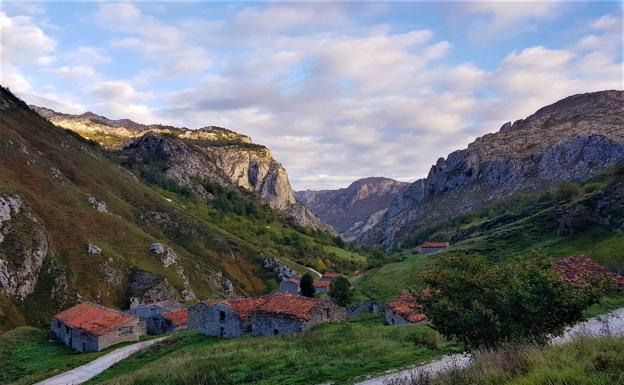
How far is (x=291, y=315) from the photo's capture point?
3962 cm

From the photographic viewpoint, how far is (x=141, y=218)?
120750 mm

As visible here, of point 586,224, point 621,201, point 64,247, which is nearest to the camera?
point 621,201

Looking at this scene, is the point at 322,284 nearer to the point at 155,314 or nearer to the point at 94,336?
the point at 155,314

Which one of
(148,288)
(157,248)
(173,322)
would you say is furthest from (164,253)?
(173,322)

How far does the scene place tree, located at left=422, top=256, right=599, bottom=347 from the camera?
15.3 metres

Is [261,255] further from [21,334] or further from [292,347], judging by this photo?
[292,347]

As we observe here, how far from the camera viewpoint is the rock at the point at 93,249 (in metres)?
89.7

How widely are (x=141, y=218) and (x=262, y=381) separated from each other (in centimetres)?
10804

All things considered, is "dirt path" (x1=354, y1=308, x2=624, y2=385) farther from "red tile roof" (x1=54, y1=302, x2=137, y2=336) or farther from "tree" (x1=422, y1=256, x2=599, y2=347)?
"red tile roof" (x1=54, y1=302, x2=137, y2=336)

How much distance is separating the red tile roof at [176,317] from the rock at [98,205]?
49.4m

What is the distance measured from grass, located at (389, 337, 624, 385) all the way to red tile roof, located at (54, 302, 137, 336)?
Answer: 5419 centimetres

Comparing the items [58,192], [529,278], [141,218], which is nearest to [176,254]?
[141,218]

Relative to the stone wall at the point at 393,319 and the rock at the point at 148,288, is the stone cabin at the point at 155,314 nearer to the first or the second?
the rock at the point at 148,288

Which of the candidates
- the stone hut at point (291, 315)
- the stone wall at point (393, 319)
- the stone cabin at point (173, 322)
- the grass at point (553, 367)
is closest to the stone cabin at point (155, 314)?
the stone cabin at point (173, 322)
